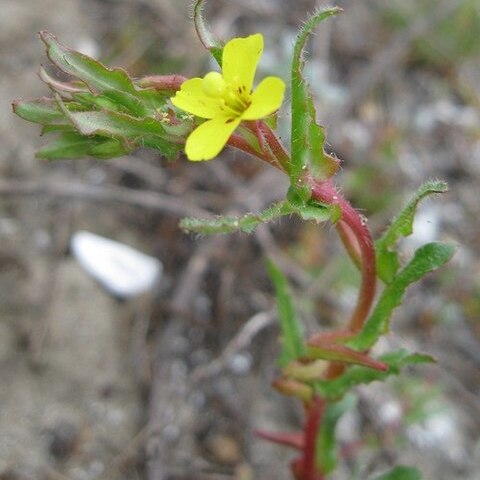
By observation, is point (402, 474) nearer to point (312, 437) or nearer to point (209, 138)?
point (312, 437)

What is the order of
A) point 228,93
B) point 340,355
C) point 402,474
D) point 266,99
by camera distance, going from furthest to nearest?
point 402,474, point 340,355, point 228,93, point 266,99

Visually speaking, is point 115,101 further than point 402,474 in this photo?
No

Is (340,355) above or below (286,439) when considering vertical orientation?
above

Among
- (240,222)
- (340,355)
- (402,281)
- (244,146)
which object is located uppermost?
(244,146)

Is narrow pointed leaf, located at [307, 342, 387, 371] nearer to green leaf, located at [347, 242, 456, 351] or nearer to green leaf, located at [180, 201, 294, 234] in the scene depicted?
green leaf, located at [347, 242, 456, 351]

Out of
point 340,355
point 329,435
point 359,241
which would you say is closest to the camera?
point 359,241

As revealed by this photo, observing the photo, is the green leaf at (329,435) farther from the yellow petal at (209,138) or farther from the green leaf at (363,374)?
the yellow petal at (209,138)

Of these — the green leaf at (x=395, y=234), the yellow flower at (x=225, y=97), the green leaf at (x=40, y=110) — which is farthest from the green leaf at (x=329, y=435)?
the green leaf at (x=40, y=110)

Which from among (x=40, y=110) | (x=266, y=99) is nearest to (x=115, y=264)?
(x=40, y=110)
